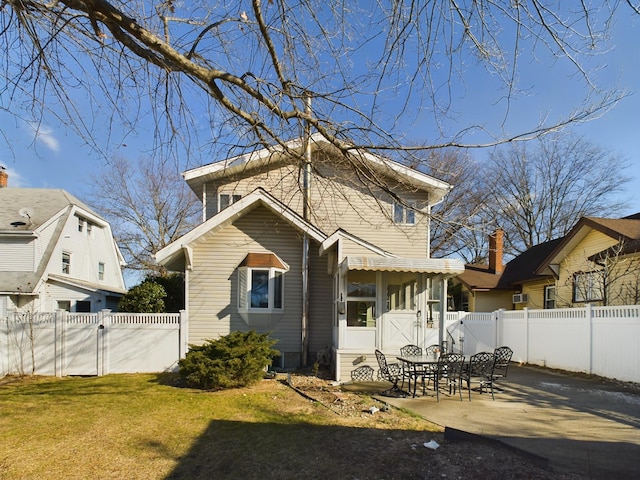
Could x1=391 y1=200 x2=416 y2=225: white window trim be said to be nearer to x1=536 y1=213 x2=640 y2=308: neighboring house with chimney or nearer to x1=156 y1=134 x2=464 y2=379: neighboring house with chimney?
x1=156 y1=134 x2=464 y2=379: neighboring house with chimney

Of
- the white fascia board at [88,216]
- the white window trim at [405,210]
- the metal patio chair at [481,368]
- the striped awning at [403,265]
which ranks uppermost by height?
the white fascia board at [88,216]

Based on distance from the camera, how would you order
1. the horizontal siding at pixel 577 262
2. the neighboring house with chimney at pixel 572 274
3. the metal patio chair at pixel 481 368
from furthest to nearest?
the horizontal siding at pixel 577 262, the neighboring house with chimney at pixel 572 274, the metal patio chair at pixel 481 368

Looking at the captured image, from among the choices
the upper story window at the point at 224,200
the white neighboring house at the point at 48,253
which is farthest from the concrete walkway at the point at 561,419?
the white neighboring house at the point at 48,253

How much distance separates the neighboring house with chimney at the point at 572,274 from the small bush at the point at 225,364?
19.7ft

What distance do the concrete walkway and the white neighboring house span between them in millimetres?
15280

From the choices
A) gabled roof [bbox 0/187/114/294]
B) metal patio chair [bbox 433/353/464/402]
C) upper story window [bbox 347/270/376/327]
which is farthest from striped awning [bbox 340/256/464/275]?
gabled roof [bbox 0/187/114/294]

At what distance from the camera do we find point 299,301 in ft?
39.6

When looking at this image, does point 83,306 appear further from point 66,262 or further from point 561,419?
point 561,419

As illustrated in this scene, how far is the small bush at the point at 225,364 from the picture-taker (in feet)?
29.8

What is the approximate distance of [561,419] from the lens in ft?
22.1

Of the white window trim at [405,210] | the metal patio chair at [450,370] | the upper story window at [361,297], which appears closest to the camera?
the white window trim at [405,210]

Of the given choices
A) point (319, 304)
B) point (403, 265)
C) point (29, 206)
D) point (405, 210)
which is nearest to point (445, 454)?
point (405, 210)

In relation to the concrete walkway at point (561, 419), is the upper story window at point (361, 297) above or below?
above

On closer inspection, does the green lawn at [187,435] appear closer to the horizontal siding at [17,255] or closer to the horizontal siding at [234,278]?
the horizontal siding at [234,278]
